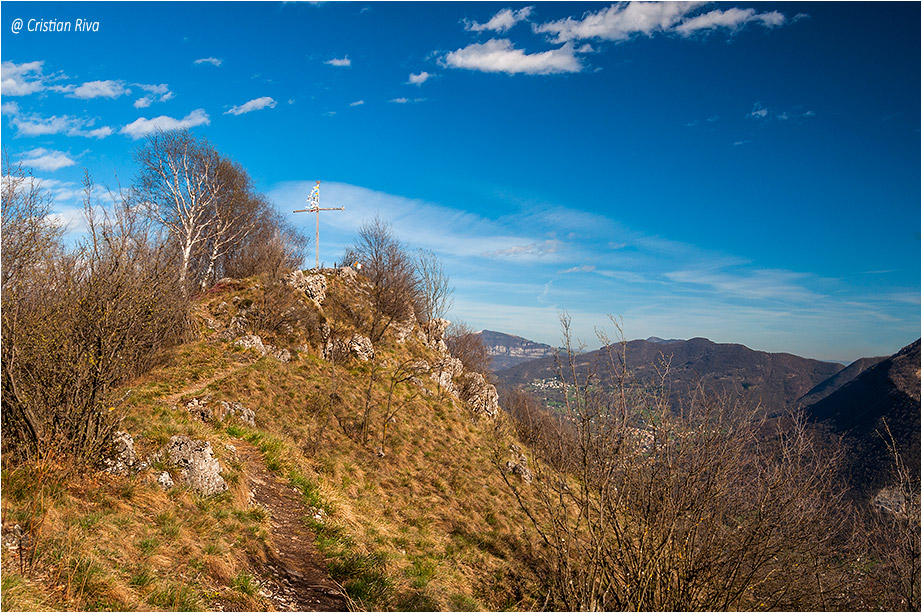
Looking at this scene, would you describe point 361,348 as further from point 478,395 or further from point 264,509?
point 264,509

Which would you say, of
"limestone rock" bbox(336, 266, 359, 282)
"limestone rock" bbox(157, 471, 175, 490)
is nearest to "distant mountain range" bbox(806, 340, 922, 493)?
"limestone rock" bbox(336, 266, 359, 282)

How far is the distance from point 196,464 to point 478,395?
19079 millimetres

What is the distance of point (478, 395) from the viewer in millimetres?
25625

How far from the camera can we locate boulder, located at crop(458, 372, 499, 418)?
25141mm

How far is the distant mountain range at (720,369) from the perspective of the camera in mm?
6692

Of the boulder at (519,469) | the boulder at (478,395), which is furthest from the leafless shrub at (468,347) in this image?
the boulder at (519,469)

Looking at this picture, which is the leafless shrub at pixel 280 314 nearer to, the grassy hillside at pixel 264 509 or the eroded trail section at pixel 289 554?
the grassy hillside at pixel 264 509

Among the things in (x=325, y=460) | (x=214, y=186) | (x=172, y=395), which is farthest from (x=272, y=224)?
(x=325, y=460)

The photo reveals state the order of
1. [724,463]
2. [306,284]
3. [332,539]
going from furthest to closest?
[306,284] → [332,539] → [724,463]

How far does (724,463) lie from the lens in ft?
17.9

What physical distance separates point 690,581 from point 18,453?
8.54 meters

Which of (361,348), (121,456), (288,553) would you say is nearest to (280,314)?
(361,348)

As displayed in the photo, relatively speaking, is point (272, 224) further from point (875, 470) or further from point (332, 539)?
point (875, 470)

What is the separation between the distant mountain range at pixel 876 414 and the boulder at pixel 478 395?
26997 millimetres
